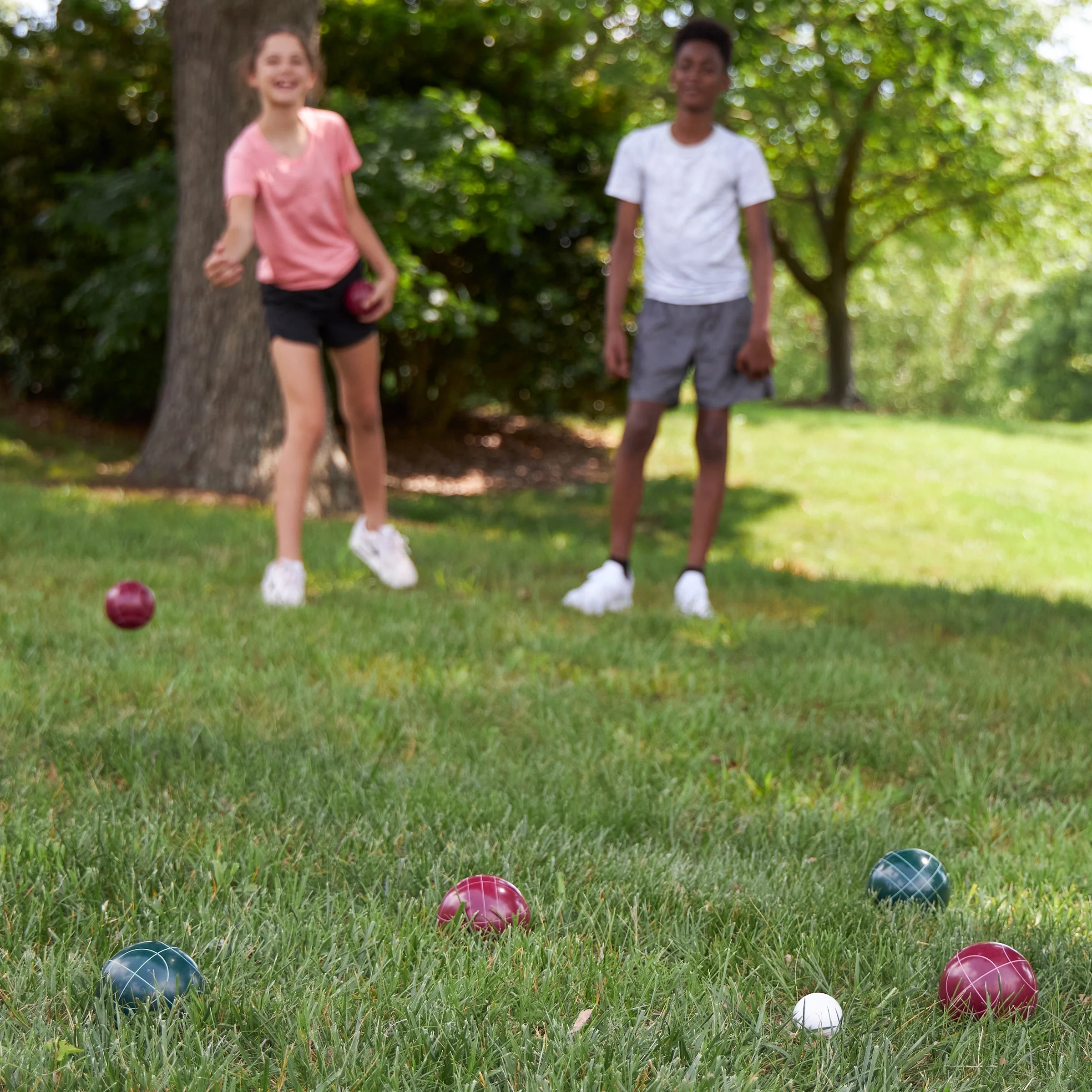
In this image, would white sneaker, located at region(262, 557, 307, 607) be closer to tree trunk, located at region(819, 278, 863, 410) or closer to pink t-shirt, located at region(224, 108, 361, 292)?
pink t-shirt, located at region(224, 108, 361, 292)

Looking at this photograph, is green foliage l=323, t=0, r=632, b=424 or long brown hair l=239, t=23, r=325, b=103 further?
green foliage l=323, t=0, r=632, b=424

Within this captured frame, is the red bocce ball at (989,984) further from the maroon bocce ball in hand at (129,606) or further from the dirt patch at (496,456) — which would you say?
the dirt patch at (496,456)

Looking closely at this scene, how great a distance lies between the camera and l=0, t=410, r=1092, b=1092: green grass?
5.64 ft

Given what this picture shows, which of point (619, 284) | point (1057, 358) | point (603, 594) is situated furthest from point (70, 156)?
point (1057, 358)

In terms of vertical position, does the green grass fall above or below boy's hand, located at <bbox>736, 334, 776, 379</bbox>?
below

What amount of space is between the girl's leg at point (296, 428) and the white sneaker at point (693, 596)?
1.55 metres

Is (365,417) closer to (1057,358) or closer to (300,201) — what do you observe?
(300,201)

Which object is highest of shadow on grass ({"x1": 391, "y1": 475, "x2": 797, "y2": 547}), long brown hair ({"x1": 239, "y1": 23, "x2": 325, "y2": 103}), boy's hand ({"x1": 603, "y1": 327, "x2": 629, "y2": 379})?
long brown hair ({"x1": 239, "y1": 23, "x2": 325, "y2": 103})

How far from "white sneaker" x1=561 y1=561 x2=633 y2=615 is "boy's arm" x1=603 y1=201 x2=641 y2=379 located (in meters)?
0.81

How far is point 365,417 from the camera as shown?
17.1ft

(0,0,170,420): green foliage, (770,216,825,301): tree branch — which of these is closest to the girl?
(0,0,170,420): green foliage

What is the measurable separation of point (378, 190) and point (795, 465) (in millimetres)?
5192

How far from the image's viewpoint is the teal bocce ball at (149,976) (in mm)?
1711

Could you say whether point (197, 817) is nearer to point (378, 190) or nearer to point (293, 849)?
point (293, 849)
